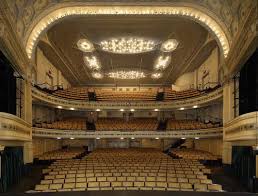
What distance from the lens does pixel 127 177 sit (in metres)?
11.0

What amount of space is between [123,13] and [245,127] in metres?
8.55

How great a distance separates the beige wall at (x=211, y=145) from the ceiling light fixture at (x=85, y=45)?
36.0 ft

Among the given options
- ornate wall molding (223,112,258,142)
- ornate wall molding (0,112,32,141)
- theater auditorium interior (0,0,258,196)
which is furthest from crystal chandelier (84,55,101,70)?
ornate wall molding (223,112,258,142)

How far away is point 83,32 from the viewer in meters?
17.0

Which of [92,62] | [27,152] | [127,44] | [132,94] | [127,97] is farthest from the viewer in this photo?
[132,94]

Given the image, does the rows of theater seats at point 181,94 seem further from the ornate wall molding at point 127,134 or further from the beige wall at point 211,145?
the beige wall at point 211,145

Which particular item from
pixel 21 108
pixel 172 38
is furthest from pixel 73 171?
pixel 172 38

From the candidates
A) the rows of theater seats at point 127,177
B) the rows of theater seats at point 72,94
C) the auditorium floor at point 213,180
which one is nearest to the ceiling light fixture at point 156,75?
the rows of theater seats at point 72,94

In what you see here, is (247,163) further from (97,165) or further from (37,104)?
(37,104)

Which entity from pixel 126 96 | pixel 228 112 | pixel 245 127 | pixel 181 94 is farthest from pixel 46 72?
pixel 245 127

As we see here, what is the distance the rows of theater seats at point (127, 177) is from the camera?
9.76 meters

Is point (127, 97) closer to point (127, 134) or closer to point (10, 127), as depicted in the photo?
point (127, 134)

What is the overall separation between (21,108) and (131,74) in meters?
Result: 9.65

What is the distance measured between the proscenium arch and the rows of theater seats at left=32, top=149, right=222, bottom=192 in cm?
645
